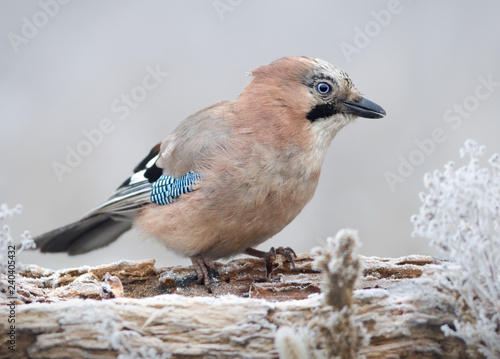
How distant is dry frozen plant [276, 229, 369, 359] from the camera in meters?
1.92

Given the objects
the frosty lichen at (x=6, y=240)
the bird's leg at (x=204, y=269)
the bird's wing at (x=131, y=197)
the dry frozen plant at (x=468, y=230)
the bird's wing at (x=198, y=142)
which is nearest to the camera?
the dry frozen plant at (x=468, y=230)

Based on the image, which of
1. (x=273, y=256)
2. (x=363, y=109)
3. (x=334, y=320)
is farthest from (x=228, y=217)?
(x=334, y=320)

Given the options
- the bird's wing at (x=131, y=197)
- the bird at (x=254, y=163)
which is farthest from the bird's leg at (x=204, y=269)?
the bird's wing at (x=131, y=197)

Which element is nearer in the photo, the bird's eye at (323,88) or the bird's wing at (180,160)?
the bird's eye at (323,88)

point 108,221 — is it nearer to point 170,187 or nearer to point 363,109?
point 170,187

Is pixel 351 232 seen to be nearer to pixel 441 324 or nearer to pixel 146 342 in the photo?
pixel 441 324

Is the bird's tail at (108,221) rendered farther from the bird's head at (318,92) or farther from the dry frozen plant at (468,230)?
the dry frozen plant at (468,230)

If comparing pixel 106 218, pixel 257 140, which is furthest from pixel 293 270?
pixel 106 218

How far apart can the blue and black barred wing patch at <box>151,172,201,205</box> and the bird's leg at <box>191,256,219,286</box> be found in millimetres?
412

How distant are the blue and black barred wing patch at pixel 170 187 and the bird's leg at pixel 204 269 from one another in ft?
1.35

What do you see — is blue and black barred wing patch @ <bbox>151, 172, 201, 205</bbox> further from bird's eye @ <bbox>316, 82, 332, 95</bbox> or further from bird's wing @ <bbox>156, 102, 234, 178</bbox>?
bird's eye @ <bbox>316, 82, 332, 95</bbox>

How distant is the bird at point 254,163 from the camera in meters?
3.29

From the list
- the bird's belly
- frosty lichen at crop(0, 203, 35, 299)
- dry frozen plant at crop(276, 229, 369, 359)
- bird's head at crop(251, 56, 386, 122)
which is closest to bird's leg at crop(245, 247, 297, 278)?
the bird's belly

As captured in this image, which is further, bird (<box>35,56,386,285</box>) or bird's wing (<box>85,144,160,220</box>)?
bird's wing (<box>85,144,160,220</box>)
